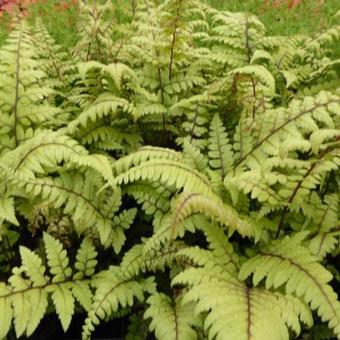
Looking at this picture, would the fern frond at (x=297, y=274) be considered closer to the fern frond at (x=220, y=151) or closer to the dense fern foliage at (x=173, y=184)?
the dense fern foliage at (x=173, y=184)

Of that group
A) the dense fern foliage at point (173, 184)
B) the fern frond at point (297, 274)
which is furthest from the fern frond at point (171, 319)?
the fern frond at point (297, 274)

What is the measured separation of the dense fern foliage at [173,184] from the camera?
113 inches

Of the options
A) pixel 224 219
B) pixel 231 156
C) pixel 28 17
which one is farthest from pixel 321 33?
pixel 28 17

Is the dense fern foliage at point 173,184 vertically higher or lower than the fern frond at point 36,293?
higher

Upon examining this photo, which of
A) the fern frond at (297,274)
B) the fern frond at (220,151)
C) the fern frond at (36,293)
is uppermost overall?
the fern frond at (220,151)

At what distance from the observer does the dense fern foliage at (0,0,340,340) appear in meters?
2.88

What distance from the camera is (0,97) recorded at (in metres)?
3.72

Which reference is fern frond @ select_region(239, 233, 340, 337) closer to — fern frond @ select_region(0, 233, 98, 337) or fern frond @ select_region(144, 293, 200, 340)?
fern frond @ select_region(144, 293, 200, 340)

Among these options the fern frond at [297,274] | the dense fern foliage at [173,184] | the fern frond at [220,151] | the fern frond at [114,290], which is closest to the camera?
the fern frond at [297,274]

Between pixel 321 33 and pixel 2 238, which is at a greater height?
pixel 321 33

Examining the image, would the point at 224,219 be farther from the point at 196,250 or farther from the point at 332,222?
the point at 332,222

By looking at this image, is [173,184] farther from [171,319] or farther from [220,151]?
[171,319]

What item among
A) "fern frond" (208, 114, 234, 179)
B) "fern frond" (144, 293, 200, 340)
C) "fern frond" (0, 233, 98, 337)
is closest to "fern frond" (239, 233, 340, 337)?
"fern frond" (144, 293, 200, 340)

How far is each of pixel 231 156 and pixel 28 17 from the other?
2.55 metres
